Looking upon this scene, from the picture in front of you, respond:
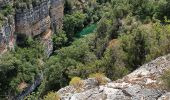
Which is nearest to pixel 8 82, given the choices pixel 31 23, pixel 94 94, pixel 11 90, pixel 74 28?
pixel 11 90

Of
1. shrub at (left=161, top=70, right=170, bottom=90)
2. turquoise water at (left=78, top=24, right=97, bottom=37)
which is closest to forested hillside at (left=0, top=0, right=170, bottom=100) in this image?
turquoise water at (left=78, top=24, right=97, bottom=37)

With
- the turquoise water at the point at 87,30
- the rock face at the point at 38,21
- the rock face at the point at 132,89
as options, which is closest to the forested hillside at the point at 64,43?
the rock face at the point at 38,21

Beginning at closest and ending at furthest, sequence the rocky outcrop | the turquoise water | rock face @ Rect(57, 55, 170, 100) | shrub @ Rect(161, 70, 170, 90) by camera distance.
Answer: rock face @ Rect(57, 55, 170, 100) < shrub @ Rect(161, 70, 170, 90) < the rocky outcrop < the turquoise water

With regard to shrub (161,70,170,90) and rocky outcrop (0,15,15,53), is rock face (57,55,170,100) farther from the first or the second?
rocky outcrop (0,15,15,53)

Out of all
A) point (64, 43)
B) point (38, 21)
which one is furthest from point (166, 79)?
point (64, 43)

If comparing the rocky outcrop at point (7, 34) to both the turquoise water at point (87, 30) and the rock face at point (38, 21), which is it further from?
the turquoise water at point (87, 30)

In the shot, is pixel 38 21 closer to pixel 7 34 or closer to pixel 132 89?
pixel 7 34
